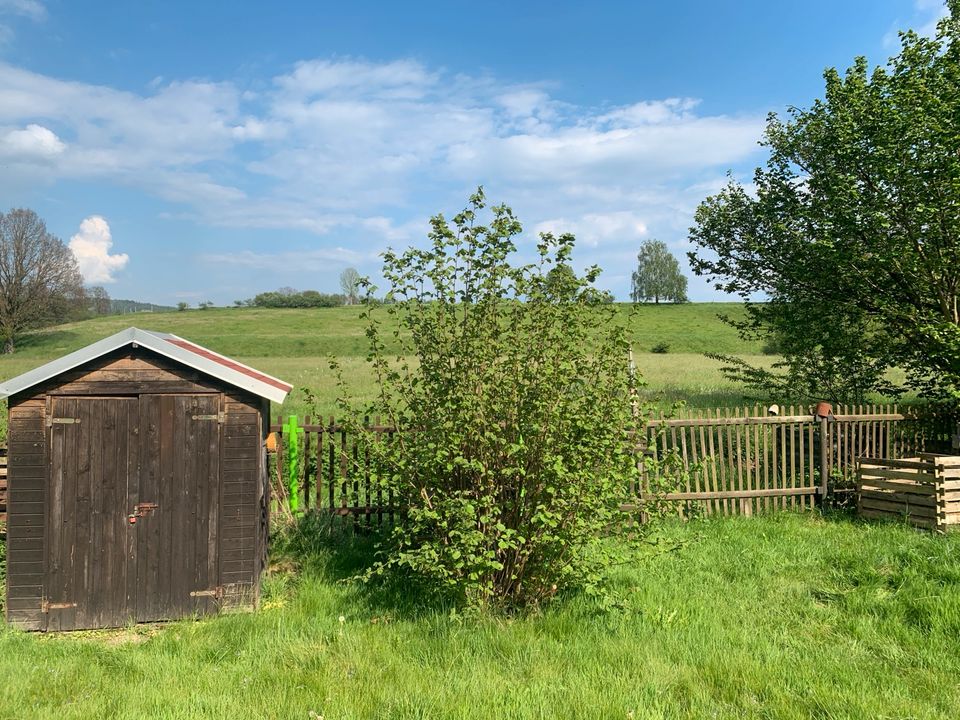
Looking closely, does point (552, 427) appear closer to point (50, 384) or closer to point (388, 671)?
point (388, 671)

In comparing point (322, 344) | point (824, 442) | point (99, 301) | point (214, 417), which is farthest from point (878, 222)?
point (99, 301)

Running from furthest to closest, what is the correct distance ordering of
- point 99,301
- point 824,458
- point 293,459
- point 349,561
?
point 99,301 < point 824,458 < point 293,459 < point 349,561

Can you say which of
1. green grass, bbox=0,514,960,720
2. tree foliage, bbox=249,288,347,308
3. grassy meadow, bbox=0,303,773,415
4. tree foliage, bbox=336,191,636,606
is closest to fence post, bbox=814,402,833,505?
green grass, bbox=0,514,960,720

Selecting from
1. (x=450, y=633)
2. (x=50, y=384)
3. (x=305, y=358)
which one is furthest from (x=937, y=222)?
(x=305, y=358)

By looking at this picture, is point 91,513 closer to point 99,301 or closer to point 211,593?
point 211,593

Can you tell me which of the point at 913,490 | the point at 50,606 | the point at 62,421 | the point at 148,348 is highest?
the point at 148,348

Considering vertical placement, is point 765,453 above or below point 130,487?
below

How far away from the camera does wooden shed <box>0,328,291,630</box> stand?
6.11 m

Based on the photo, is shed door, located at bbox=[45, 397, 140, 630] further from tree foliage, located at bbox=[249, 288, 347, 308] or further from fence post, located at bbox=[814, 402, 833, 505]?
tree foliage, located at bbox=[249, 288, 347, 308]

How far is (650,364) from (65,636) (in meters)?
39.8

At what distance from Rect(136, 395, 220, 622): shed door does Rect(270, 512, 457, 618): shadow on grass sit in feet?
3.78

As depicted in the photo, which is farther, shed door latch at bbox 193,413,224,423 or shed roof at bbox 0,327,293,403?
shed door latch at bbox 193,413,224,423

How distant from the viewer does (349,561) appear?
7.25 m

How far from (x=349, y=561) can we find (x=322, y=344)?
2038 inches
